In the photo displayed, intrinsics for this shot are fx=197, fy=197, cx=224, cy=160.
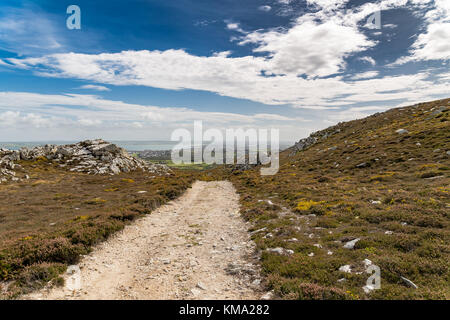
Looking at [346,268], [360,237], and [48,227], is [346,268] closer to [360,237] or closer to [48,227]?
[360,237]

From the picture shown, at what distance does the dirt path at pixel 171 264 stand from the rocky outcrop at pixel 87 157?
39199 mm

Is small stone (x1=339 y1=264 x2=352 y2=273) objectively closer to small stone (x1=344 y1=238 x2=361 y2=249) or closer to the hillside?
the hillside

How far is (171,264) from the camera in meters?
9.73

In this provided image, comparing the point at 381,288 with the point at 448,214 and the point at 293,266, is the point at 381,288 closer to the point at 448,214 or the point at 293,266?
the point at 293,266

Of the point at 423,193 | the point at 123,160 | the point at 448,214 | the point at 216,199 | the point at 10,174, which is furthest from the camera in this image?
the point at 123,160

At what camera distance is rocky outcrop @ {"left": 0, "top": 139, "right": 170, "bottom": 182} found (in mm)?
46725

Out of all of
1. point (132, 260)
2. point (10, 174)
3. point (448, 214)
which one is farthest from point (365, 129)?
point (10, 174)

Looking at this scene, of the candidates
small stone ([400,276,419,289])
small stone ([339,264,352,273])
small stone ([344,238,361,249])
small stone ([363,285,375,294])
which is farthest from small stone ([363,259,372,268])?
small stone ([344,238,361,249])

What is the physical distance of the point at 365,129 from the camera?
55.5 meters

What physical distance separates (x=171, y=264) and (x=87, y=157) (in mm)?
54809

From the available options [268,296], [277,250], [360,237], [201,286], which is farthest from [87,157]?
[360,237]

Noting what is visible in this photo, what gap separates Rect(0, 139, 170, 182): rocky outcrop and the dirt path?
129ft
